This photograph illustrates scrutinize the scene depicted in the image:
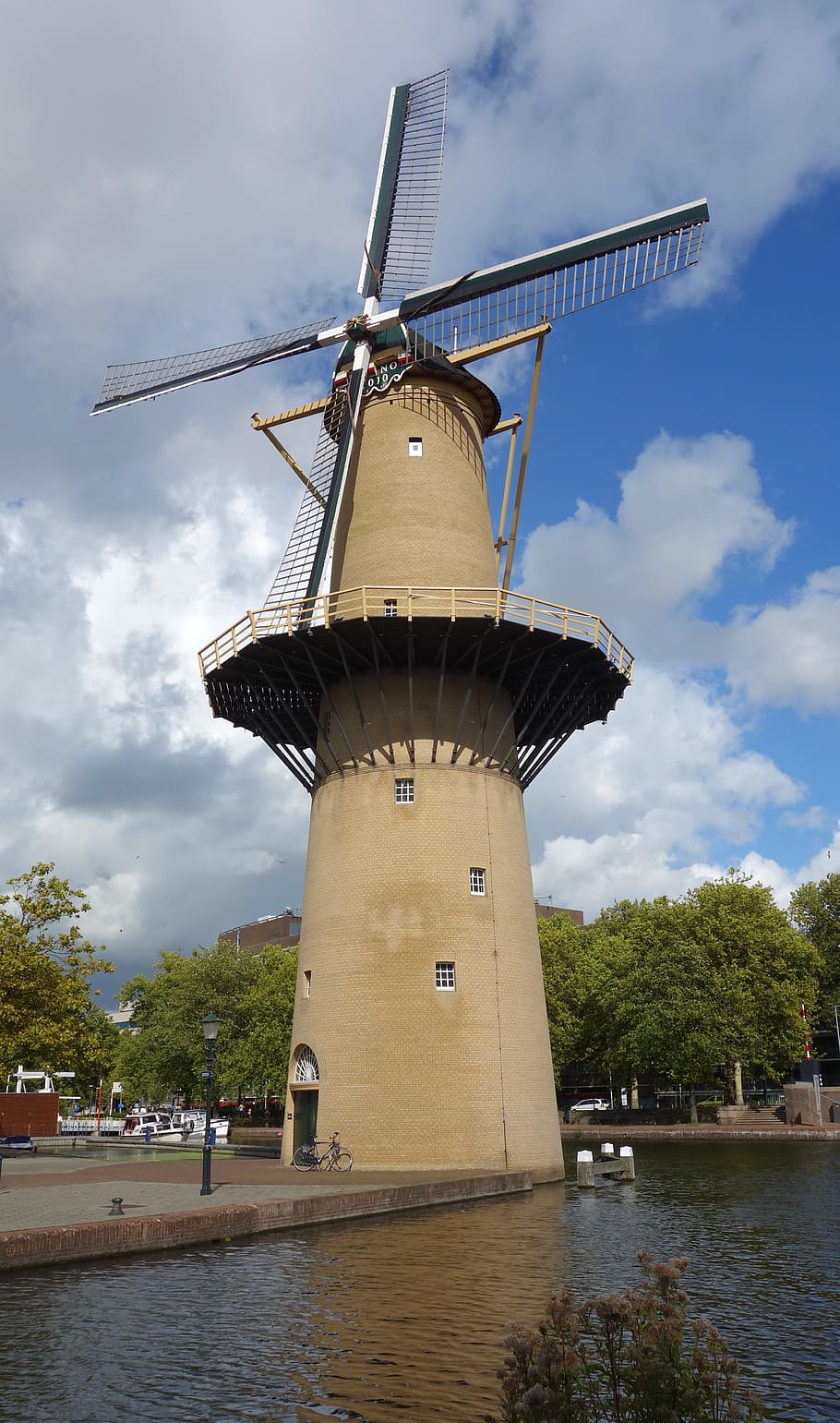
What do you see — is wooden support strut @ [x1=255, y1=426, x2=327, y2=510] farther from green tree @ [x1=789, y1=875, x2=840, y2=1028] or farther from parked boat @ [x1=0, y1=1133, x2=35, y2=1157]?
green tree @ [x1=789, y1=875, x2=840, y2=1028]

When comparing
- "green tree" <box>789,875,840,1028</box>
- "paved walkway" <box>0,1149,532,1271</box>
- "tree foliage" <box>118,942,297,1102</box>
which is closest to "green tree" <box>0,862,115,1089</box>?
"paved walkway" <box>0,1149,532,1271</box>

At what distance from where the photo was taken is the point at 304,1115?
2808 cm

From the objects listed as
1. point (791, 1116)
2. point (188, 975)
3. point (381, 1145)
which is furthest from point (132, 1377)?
point (188, 975)

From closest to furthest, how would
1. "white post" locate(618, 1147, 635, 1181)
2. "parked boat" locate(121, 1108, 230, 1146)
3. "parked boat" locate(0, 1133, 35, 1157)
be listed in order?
"white post" locate(618, 1147, 635, 1181), "parked boat" locate(0, 1133, 35, 1157), "parked boat" locate(121, 1108, 230, 1146)

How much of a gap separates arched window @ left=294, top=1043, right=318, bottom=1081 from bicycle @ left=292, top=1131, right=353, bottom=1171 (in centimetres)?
175

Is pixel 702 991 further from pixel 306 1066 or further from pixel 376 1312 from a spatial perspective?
pixel 376 1312

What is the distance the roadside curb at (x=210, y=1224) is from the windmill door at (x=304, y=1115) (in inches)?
253

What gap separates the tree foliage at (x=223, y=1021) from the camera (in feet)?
196

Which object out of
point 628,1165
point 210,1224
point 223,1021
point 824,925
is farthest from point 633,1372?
point 824,925

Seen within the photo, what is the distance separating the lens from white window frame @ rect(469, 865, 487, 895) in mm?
27281

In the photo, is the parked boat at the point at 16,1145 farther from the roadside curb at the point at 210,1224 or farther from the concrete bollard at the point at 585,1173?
the roadside curb at the point at 210,1224

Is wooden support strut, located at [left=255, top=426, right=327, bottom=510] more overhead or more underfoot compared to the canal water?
more overhead

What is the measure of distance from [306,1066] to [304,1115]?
1.28 m

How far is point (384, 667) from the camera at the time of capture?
28.8 metres
